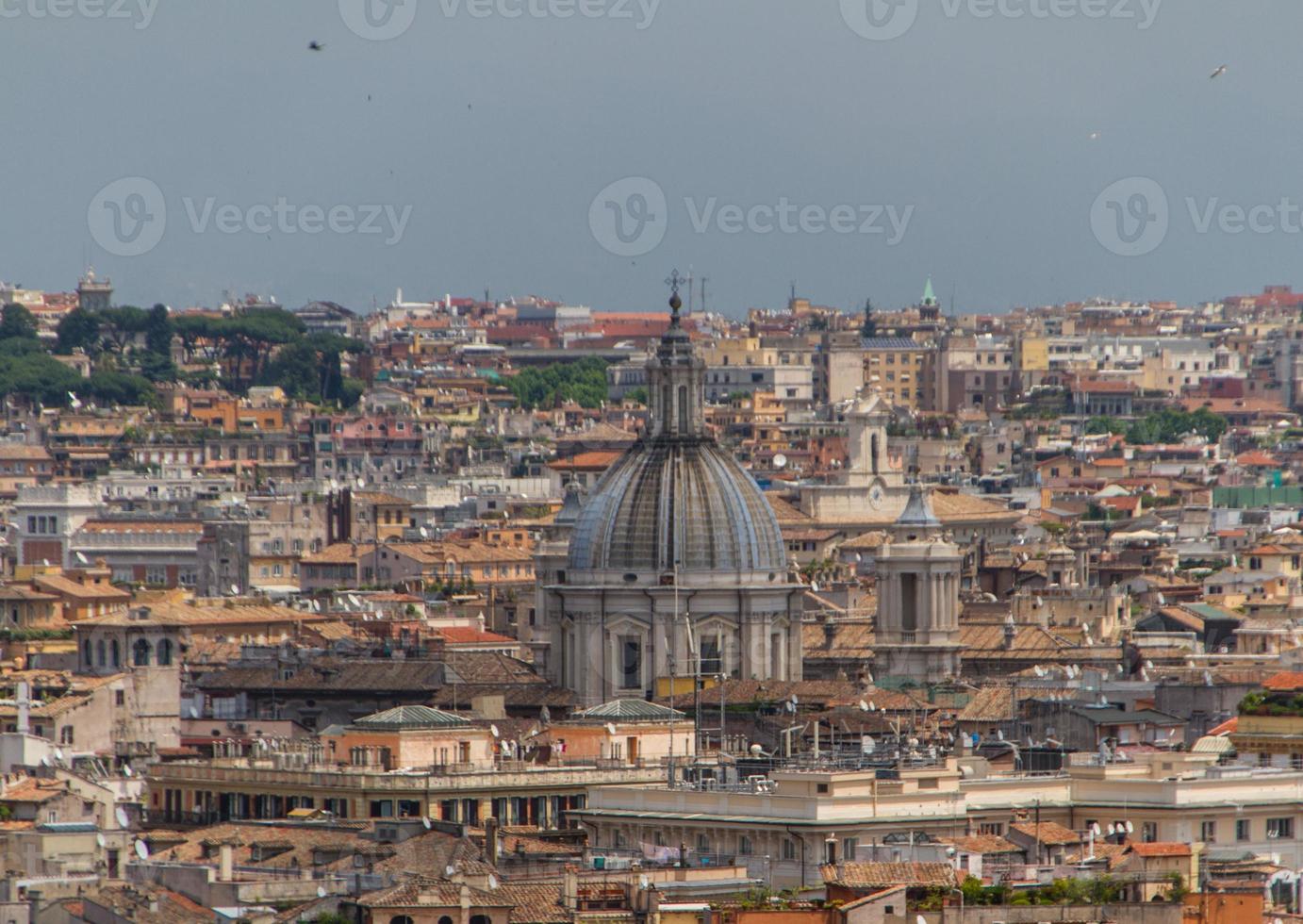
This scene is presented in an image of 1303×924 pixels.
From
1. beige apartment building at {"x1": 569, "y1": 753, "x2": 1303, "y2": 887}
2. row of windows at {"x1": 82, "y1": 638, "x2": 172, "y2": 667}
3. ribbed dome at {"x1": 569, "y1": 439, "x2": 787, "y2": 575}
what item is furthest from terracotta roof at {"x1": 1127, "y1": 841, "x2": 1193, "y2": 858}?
row of windows at {"x1": 82, "y1": 638, "x2": 172, "y2": 667}

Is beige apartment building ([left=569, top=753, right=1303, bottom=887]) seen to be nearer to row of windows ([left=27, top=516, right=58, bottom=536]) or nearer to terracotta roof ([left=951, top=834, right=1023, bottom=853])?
terracotta roof ([left=951, top=834, right=1023, bottom=853])

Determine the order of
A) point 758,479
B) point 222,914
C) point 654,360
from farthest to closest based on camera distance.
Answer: point 758,479, point 654,360, point 222,914

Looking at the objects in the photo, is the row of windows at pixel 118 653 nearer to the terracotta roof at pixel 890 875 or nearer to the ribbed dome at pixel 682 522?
the ribbed dome at pixel 682 522

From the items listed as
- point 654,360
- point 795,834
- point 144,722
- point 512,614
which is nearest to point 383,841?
point 795,834

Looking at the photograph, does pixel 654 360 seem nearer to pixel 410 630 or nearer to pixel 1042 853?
pixel 410 630

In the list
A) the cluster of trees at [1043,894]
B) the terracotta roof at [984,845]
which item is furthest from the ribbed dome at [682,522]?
the cluster of trees at [1043,894]

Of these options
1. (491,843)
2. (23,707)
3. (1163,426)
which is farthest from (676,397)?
(1163,426)
